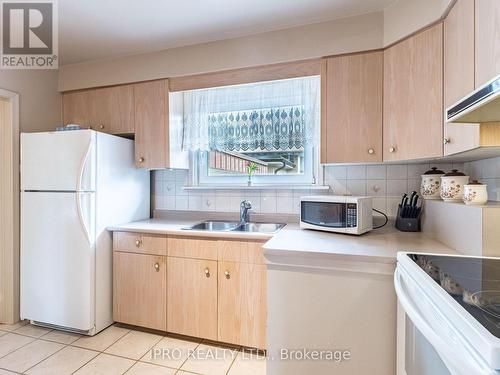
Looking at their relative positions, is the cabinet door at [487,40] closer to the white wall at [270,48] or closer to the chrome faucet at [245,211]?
the white wall at [270,48]

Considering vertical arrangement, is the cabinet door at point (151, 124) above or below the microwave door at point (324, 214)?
above

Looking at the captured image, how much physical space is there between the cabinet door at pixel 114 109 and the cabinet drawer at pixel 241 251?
1.33 metres

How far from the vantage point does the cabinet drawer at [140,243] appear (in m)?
2.00

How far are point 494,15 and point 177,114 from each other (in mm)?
2056

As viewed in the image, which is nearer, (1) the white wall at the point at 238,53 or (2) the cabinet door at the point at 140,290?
(1) the white wall at the point at 238,53

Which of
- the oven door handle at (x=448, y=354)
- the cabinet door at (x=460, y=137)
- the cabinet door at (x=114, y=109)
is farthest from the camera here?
the cabinet door at (x=114, y=109)

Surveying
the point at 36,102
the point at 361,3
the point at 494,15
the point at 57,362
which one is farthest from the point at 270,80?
the point at 57,362

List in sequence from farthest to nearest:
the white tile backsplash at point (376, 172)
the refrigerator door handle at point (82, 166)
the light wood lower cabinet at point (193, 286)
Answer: the white tile backsplash at point (376, 172), the refrigerator door handle at point (82, 166), the light wood lower cabinet at point (193, 286)

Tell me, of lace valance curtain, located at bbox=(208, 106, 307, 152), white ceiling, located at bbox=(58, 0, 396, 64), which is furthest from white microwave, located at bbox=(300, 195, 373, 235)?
white ceiling, located at bbox=(58, 0, 396, 64)

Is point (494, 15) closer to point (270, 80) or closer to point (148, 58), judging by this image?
point (270, 80)

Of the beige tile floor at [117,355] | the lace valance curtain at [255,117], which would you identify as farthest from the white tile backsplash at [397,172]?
the beige tile floor at [117,355]

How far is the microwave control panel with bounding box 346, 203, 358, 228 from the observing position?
161 centimetres

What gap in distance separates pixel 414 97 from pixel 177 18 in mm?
1583

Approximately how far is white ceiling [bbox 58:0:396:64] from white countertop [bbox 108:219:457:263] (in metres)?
1.44
